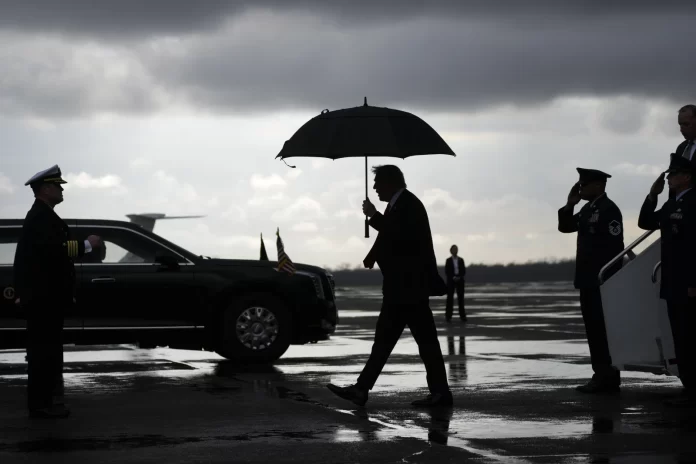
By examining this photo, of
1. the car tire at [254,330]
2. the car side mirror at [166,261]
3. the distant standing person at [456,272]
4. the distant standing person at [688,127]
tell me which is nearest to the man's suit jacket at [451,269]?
the distant standing person at [456,272]

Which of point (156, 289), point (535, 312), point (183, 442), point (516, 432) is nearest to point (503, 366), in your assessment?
point (156, 289)

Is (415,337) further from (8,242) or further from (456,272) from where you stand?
(456,272)

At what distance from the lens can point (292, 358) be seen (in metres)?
16.8

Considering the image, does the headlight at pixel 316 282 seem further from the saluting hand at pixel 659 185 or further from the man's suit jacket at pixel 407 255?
the saluting hand at pixel 659 185

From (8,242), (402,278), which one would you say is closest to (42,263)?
(402,278)

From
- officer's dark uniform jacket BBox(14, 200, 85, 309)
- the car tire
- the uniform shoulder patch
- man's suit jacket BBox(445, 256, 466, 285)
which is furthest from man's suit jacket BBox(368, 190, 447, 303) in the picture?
man's suit jacket BBox(445, 256, 466, 285)

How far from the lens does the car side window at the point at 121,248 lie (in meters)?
15.6

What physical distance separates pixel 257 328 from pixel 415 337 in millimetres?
5480

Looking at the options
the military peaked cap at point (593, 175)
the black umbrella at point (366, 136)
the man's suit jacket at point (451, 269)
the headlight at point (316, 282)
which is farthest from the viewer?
the man's suit jacket at point (451, 269)

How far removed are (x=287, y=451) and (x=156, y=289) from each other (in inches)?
302

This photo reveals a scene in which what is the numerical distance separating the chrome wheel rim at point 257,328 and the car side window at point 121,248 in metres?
1.20

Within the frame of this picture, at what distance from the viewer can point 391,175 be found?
10648 millimetres

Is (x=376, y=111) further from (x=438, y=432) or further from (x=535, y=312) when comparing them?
(x=535, y=312)

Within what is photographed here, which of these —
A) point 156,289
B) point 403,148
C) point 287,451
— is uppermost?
point 403,148
